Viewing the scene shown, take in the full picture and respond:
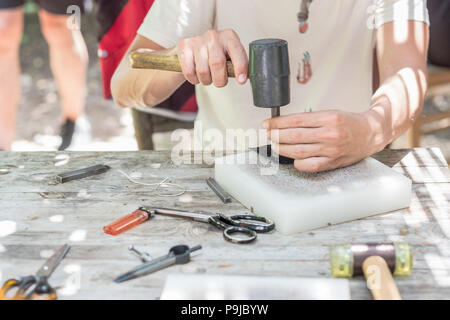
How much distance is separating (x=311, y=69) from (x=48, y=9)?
96.7 inches

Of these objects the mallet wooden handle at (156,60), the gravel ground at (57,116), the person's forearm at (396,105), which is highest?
the mallet wooden handle at (156,60)

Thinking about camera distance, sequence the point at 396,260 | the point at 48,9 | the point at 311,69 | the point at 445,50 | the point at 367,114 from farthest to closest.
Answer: the point at 48,9 < the point at 445,50 < the point at 311,69 < the point at 367,114 < the point at 396,260

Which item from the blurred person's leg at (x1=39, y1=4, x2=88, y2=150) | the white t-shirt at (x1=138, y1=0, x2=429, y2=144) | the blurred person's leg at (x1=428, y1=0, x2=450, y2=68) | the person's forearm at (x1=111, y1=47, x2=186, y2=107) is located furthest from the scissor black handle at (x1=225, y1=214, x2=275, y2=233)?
the blurred person's leg at (x1=39, y1=4, x2=88, y2=150)

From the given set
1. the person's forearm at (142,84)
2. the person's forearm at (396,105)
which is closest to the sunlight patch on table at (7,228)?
the person's forearm at (142,84)

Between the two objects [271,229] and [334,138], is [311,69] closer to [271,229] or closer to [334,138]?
[334,138]

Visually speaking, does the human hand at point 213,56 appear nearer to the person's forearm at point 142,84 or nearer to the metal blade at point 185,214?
the person's forearm at point 142,84

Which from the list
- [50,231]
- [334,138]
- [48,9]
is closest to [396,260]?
[334,138]

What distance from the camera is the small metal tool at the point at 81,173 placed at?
159cm

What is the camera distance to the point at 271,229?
4.22 feet

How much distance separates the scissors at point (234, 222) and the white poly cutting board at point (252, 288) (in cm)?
17

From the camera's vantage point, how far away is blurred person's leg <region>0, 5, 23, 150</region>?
3.54 m

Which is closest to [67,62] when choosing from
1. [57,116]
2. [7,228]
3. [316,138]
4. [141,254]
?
[57,116]

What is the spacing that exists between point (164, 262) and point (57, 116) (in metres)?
3.83

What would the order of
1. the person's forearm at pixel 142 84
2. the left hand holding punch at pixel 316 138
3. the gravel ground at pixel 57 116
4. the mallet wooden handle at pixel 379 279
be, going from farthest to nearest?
the gravel ground at pixel 57 116
the person's forearm at pixel 142 84
the left hand holding punch at pixel 316 138
the mallet wooden handle at pixel 379 279
